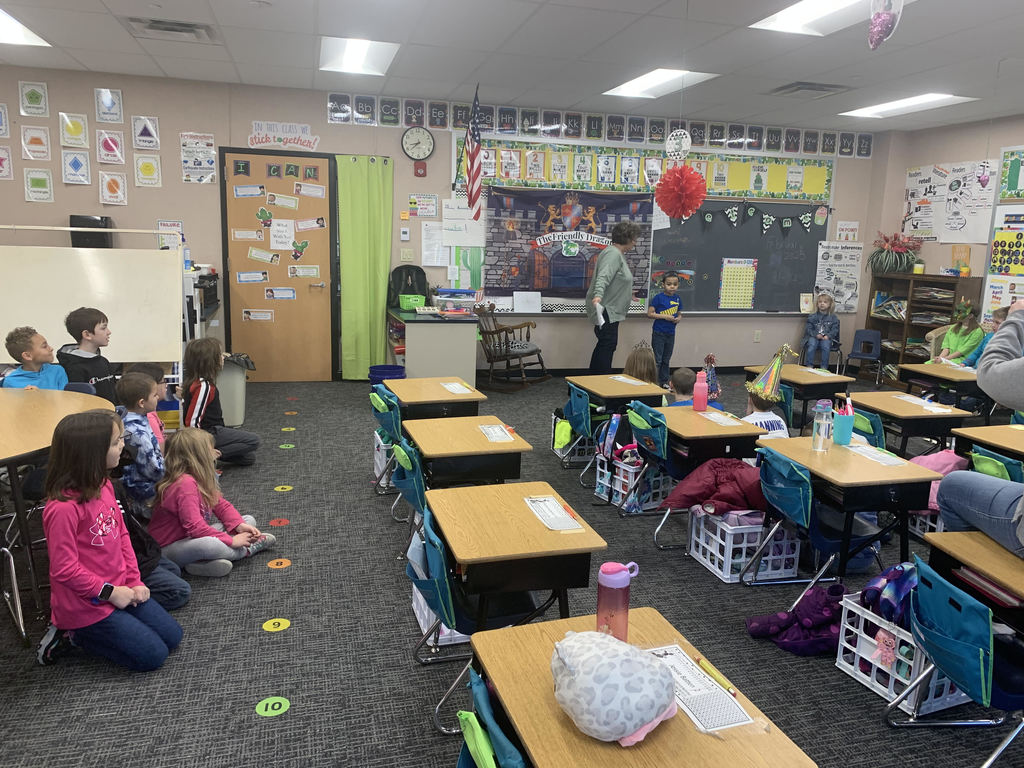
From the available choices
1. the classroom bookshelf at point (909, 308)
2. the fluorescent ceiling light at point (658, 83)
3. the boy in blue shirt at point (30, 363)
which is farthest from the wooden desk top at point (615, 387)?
the classroom bookshelf at point (909, 308)

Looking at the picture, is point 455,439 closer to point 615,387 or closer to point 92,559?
point 92,559

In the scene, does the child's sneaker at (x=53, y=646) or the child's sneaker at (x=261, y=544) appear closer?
the child's sneaker at (x=53, y=646)

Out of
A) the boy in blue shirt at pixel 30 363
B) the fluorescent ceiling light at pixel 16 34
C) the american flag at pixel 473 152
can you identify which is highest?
the fluorescent ceiling light at pixel 16 34

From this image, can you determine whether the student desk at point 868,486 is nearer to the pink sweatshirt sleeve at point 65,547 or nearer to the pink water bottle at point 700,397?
the pink water bottle at point 700,397

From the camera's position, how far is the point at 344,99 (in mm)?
6973

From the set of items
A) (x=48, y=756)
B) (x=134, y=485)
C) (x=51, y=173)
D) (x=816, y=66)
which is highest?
(x=816, y=66)

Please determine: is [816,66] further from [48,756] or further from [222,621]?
[48,756]

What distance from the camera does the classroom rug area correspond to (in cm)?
214

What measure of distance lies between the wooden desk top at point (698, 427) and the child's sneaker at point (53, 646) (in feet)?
8.85

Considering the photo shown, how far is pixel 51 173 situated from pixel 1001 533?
748cm

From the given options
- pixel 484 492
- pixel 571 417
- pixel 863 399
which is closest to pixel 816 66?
pixel 863 399

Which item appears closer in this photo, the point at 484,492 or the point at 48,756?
the point at 48,756

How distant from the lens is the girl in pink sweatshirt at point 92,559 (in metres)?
2.32

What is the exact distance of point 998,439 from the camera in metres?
3.70
